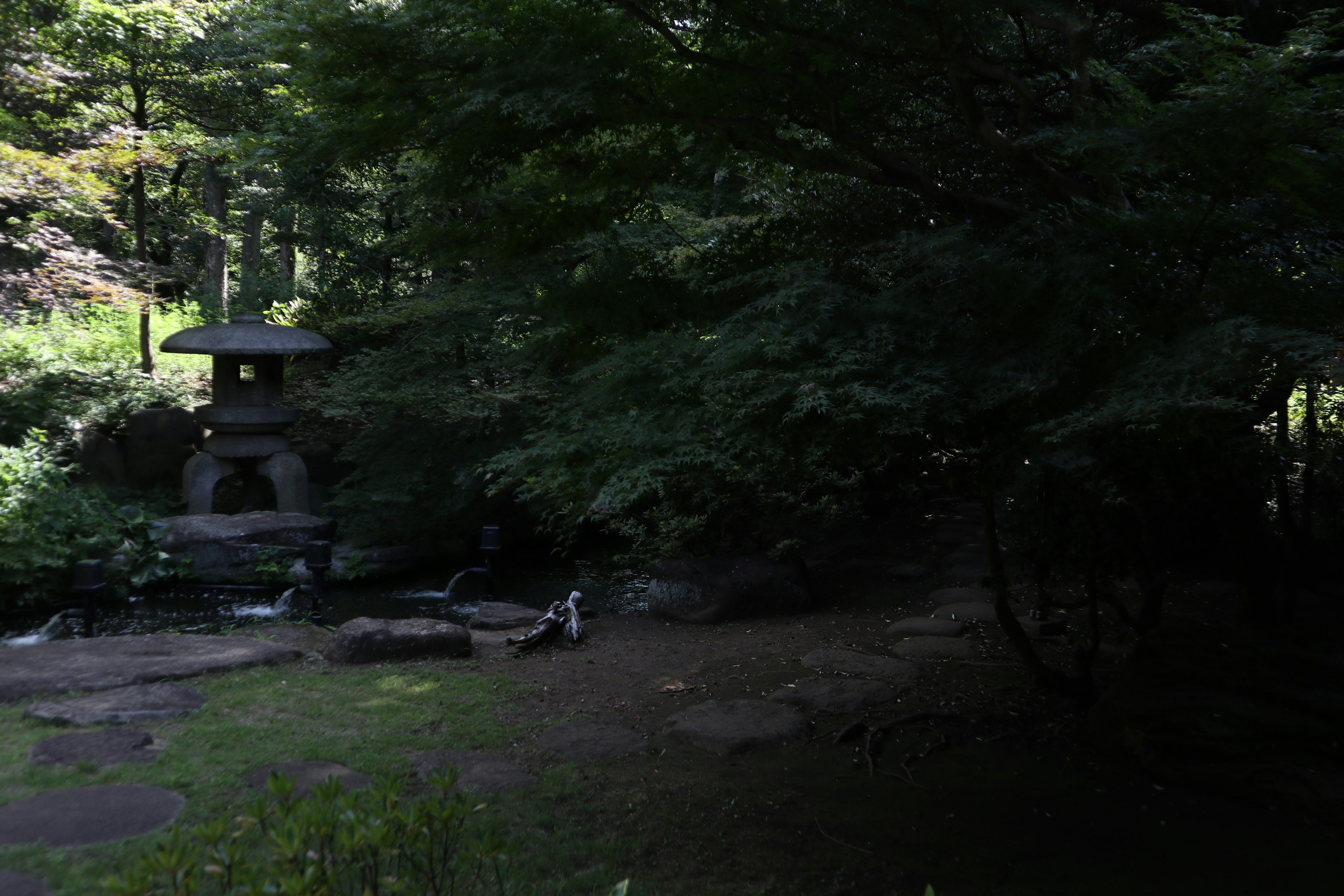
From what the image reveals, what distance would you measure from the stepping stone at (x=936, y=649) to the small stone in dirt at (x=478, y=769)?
3.40 meters

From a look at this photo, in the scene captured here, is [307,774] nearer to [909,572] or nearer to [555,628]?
[555,628]

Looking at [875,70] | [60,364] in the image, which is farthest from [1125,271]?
[60,364]

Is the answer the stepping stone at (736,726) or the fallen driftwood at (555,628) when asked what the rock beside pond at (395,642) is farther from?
the stepping stone at (736,726)

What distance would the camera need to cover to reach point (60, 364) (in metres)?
11.9

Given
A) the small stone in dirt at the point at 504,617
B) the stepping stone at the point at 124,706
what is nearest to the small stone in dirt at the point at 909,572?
the small stone in dirt at the point at 504,617

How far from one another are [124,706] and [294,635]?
254cm

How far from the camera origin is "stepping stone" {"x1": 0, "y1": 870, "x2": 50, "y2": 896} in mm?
2646

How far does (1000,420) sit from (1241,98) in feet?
4.54

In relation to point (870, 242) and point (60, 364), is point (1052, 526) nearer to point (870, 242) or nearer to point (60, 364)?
point (870, 242)

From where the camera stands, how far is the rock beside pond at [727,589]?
27.1 feet

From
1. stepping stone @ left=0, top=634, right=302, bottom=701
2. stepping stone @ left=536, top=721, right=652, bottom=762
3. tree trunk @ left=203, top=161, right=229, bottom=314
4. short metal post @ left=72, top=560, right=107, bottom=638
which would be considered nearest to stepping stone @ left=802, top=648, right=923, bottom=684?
stepping stone @ left=536, top=721, right=652, bottom=762

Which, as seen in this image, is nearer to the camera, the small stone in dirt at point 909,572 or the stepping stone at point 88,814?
the stepping stone at point 88,814

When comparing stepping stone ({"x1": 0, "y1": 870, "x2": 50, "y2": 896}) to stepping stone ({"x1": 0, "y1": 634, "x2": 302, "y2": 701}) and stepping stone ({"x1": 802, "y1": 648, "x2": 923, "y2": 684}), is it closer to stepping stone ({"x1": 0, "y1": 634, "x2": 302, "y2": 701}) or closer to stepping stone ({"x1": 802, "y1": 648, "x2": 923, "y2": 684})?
stepping stone ({"x1": 0, "y1": 634, "x2": 302, "y2": 701})

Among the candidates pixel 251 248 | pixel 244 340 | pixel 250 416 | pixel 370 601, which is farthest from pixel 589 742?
pixel 251 248
